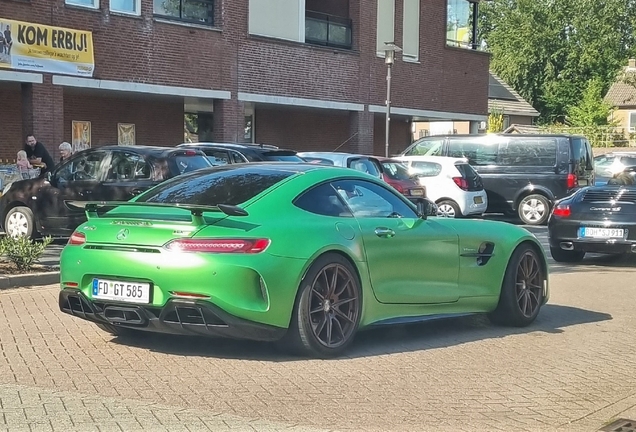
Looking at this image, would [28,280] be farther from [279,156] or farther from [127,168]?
[279,156]

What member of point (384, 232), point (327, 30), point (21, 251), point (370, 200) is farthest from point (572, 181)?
point (384, 232)

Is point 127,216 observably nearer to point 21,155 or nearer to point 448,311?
point 448,311

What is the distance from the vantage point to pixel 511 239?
351 inches

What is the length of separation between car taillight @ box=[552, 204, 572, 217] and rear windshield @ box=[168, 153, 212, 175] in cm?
520

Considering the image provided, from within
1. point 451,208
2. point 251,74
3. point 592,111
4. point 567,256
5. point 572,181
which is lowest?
point 567,256

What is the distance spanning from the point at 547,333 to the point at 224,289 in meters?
3.54

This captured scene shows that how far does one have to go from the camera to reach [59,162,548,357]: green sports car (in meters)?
6.70

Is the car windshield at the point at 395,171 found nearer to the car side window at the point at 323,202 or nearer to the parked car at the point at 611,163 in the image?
the parked car at the point at 611,163

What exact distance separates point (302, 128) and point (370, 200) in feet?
82.5

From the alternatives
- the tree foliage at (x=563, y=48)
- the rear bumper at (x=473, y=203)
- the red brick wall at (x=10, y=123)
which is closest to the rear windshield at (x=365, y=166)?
the rear bumper at (x=473, y=203)

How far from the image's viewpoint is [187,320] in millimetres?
6746

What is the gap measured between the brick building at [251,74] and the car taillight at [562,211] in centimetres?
1196

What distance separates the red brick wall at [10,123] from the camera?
23922mm

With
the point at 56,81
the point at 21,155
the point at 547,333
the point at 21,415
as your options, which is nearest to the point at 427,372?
the point at 547,333
